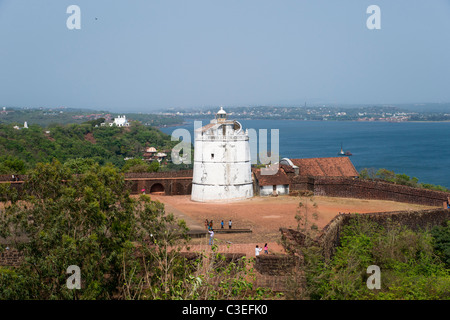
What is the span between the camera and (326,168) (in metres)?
33.8

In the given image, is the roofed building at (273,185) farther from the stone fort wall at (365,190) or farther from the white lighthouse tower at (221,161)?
the white lighthouse tower at (221,161)

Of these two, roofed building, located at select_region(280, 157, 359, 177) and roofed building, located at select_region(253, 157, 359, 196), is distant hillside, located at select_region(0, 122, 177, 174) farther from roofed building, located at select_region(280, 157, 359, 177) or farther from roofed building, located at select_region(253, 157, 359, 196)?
roofed building, located at select_region(280, 157, 359, 177)

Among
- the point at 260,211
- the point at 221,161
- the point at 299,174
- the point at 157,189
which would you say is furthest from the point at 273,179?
the point at 157,189

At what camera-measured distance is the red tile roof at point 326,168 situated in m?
33.4

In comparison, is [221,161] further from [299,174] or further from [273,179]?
[299,174]

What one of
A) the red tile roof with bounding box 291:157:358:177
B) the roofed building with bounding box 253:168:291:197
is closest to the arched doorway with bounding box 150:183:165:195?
the roofed building with bounding box 253:168:291:197

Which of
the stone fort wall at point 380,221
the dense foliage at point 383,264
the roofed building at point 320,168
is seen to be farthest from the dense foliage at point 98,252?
the roofed building at point 320,168

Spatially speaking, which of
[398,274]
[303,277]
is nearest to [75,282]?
[303,277]

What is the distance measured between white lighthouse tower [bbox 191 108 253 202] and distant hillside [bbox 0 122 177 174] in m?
16.2

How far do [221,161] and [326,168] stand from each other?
7.69 metres

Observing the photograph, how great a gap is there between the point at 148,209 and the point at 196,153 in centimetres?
1812

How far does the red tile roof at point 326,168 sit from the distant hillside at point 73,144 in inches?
851

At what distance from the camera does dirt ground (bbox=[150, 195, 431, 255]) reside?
21.4 metres
